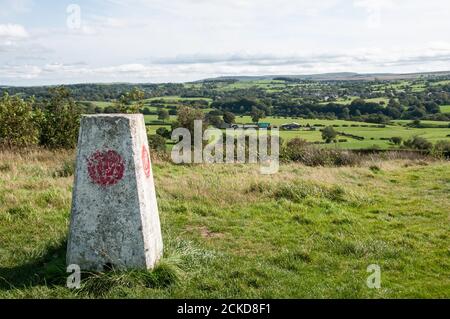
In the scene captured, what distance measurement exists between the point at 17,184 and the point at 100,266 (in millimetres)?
6110

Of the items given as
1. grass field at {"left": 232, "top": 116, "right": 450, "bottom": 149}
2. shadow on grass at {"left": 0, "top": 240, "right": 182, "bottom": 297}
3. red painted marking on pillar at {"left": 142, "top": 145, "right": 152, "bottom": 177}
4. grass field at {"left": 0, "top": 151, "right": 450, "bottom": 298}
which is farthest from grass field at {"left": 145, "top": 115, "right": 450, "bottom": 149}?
shadow on grass at {"left": 0, "top": 240, "right": 182, "bottom": 297}

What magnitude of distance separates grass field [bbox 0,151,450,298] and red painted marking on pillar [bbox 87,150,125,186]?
4.14 feet

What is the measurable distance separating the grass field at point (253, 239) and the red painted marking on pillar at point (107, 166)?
4.14 feet

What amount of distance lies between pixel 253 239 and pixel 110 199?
302 cm

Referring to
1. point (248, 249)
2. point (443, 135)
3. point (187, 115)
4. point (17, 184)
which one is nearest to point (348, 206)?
point (248, 249)

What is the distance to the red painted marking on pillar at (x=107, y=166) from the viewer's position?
5.99 m

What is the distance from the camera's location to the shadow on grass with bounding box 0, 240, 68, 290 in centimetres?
600

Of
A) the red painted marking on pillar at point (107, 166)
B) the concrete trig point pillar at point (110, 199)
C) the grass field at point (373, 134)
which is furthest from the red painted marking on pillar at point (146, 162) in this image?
the grass field at point (373, 134)

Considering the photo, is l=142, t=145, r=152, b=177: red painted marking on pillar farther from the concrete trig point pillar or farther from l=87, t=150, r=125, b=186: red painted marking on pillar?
l=87, t=150, r=125, b=186: red painted marking on pillar

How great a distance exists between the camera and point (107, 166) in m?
6.00

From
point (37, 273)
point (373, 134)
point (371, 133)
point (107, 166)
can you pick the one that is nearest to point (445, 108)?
point (371, 133)

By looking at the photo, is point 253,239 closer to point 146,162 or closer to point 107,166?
point 146,162

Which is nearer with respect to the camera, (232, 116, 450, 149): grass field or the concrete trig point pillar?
the concrete trig point pillar

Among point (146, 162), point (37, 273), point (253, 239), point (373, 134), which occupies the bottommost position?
point (373, 134)
